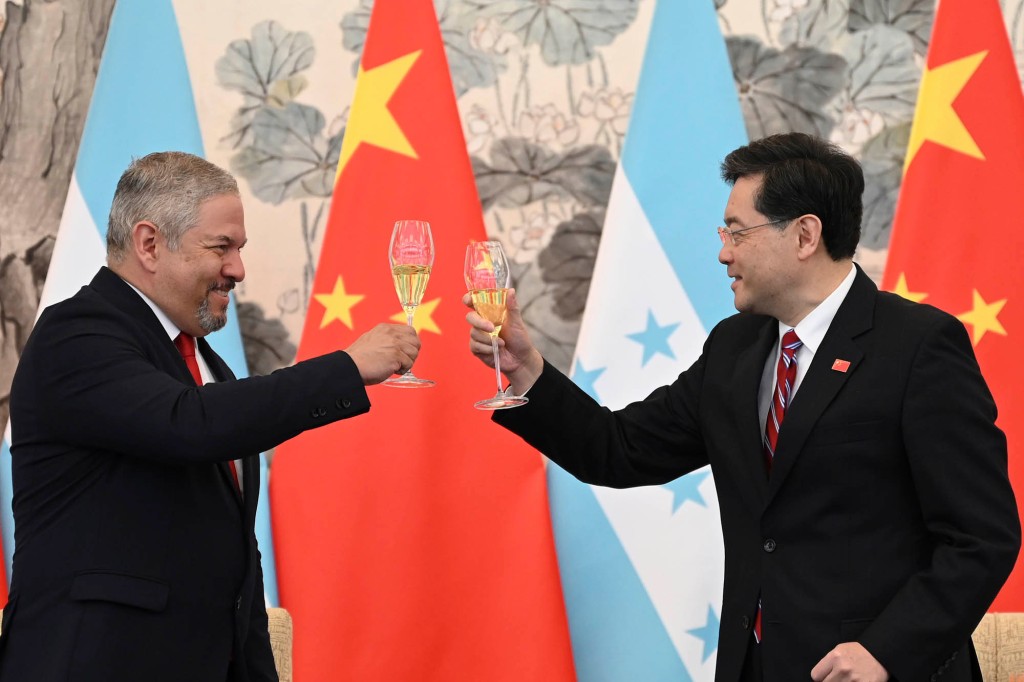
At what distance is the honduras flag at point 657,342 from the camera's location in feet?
10.0

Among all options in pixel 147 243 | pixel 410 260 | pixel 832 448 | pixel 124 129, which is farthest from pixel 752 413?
pixel 124 129

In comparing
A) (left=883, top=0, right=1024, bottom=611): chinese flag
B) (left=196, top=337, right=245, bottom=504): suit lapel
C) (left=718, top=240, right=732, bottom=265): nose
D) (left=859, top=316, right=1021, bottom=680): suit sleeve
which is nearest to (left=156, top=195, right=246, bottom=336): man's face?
(left=196, top=337, right=245, bottom=504): suit lapel

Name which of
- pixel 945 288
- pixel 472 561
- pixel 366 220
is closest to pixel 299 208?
pixel 366 220

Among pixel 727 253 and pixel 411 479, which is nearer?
pixel 727 253

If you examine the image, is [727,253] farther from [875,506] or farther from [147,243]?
[147,243]

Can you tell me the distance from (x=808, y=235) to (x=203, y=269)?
1.17 meters

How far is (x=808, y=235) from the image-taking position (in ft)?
7.10

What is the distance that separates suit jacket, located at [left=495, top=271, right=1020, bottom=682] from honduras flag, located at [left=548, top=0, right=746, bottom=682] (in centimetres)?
91

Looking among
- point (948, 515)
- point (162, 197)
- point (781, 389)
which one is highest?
point (162, 197)

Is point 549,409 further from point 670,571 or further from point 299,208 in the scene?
point 299,208

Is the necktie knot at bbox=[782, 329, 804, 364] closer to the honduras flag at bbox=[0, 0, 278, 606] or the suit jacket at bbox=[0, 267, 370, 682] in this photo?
the suit jacket at bbox=[0, 267, 370, 682]

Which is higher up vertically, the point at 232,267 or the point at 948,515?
the point at 232,267

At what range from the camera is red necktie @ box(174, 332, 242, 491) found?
6.76 feet

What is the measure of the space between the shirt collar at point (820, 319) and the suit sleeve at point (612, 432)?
294 mm
